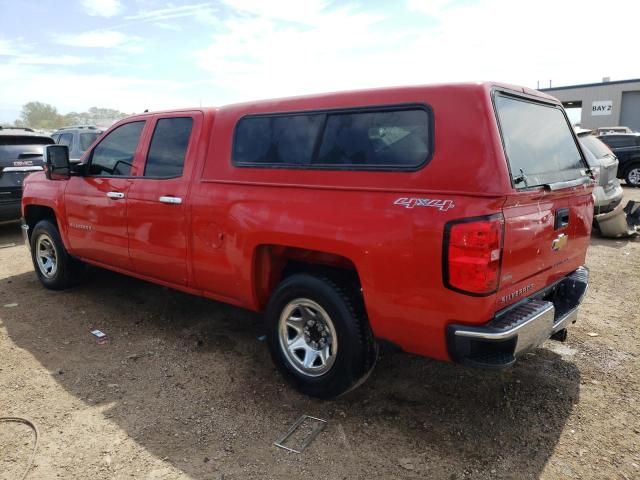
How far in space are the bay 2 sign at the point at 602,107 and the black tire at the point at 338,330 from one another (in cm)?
4092

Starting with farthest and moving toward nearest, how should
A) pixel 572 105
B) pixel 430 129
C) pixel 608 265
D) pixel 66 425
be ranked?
pixel 572 105 < pixel 608 265 < pixel 66 425 < pixel 430 129

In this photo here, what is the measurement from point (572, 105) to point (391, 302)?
44.9 metres

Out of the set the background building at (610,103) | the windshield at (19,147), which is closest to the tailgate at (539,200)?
the windshield at (19,147)

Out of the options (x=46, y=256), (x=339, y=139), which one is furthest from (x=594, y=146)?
(x=46, y=256)

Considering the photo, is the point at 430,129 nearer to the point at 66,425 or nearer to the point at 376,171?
the point at 376,171

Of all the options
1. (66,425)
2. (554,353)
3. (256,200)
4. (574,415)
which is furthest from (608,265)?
(66,425)

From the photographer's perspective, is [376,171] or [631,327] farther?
[631,327]

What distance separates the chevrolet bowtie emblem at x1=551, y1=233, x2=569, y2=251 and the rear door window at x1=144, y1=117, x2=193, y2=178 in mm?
2769

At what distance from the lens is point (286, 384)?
353cm

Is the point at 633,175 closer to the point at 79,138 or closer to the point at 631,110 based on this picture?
the point at 79,138

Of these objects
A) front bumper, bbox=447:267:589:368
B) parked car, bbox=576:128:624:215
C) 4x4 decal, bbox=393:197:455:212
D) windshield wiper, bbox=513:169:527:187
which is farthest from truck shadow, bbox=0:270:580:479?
parked car, bbox=576:128:624:215

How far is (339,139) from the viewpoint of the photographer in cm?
309

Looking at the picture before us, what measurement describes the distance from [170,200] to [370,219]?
1882mm

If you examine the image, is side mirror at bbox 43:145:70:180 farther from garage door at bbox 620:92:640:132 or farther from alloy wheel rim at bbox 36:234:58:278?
garage door at bbox 620:92:640:132
